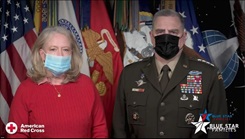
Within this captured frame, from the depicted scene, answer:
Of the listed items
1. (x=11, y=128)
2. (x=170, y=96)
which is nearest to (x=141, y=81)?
(x=170, y=96)

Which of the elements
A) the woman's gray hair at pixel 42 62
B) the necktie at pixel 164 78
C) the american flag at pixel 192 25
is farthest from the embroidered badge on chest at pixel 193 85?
the american flag at pixel 192 25

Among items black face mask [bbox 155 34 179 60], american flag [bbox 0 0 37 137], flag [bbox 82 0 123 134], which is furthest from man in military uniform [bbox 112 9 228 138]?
american flag [bbox 0 0 37 137]

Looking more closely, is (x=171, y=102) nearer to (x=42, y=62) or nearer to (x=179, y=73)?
(x=179, y=73)

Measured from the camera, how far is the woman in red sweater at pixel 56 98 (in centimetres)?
268

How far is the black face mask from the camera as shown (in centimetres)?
292

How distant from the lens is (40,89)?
280 centimetres

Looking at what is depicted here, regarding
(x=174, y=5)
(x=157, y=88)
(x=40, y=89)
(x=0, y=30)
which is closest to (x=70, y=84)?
(x=40, y=89)

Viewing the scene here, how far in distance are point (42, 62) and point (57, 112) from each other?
1.47 feet

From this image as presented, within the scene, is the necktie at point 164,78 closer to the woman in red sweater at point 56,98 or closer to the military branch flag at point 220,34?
the woman in red sweater at point 56,98

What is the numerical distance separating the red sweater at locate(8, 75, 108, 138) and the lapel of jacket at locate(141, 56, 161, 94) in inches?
19.0

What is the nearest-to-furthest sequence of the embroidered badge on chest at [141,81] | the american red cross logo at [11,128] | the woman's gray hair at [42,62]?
the american red cross logo at [11,128] < the woman's gray hair at [42,62] < the embroidered badge on chest at [141,81]

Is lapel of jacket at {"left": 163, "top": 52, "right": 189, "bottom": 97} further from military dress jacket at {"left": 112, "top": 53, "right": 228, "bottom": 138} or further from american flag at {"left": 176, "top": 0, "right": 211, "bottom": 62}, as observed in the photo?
→ american flag at {"left": 176, "top": 0, "right": 211, "bottom": 62}

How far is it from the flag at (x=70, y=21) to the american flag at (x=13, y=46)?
0.35 m

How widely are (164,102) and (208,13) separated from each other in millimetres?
1776
